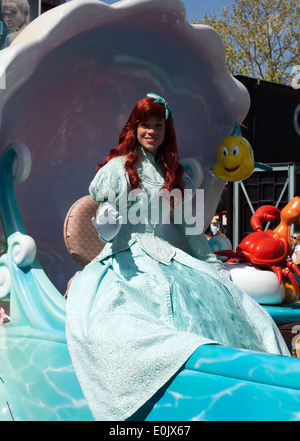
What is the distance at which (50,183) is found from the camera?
8.96 feet

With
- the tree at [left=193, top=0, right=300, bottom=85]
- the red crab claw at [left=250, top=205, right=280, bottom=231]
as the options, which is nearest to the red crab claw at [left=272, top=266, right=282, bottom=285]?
the red crab claw at [left=250, top=205, right=280, bottom=231]

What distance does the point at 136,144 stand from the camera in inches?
86.5

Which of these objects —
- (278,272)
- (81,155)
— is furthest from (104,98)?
(278,272)

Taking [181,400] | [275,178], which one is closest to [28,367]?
[181,400]

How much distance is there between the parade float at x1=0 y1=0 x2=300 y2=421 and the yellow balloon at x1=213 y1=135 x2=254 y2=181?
6 centimetres

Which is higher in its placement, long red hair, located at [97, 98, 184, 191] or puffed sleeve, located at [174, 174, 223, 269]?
long red hair, located at [97, 98, 184, 191]

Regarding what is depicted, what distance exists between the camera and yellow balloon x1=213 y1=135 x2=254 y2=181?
2713mm

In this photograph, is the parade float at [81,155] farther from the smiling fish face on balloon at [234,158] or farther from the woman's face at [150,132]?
the woman's face at [150,132]

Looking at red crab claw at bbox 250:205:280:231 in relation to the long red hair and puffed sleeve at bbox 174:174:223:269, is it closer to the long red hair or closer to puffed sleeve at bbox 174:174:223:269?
puffed sleeve at bbox 174:174:223:269

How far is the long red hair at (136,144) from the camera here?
2.12m

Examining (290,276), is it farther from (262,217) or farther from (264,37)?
(264,37)

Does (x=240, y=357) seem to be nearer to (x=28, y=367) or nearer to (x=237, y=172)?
(x=28, y=367)

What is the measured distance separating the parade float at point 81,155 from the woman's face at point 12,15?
0.96 m

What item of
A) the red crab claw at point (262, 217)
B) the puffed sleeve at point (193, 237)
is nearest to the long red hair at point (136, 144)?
the puffed sleeve at point (193, 237)
